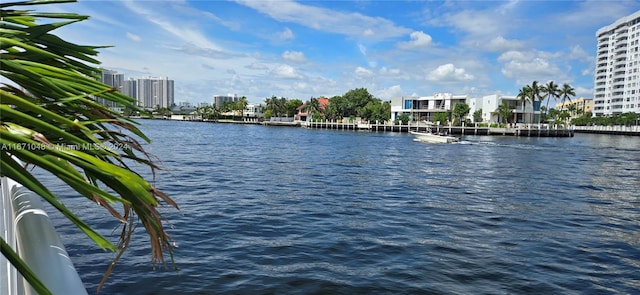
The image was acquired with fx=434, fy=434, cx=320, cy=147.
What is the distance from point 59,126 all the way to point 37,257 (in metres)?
0.88

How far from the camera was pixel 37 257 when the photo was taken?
7.07 feet

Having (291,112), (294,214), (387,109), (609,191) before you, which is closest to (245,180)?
(294,214)

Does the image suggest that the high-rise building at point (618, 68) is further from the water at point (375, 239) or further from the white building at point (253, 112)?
the water at point (375, 239)

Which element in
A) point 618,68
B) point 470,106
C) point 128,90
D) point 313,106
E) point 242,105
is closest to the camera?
point 128,90

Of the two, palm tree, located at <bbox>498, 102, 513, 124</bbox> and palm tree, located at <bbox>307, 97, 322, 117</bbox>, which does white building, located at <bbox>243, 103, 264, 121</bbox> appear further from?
palm tree, located at <bbox>498, 102, 513, 124</bbox>

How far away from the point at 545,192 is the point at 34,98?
19126 mm

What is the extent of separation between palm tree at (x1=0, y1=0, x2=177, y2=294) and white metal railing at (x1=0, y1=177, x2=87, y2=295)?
19.9 inches

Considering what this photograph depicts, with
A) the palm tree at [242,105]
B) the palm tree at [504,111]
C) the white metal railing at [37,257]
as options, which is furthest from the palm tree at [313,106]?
the white metal railing at [37,257]

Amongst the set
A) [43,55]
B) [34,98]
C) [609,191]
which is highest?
[43,55]

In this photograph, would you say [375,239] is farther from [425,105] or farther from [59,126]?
[425,105]

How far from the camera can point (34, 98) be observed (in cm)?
175

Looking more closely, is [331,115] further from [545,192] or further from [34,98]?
[34,98]

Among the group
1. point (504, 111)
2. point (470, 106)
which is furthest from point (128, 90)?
point (470, 106)

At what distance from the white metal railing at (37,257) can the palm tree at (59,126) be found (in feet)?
1.65
